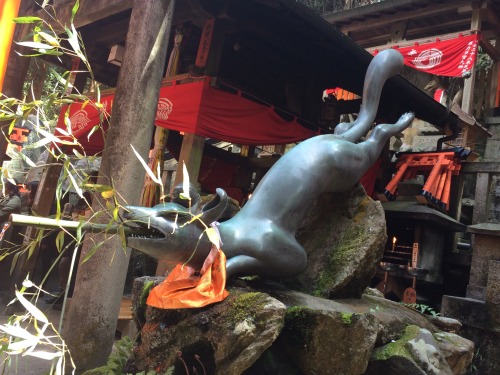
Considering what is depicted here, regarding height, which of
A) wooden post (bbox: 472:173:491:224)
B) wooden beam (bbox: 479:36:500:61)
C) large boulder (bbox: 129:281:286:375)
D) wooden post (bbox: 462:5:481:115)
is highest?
wooden beam (bbox: 479:36:500:61)

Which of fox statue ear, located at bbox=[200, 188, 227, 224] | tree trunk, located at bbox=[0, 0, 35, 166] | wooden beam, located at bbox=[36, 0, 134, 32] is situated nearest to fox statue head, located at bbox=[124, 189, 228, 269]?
fox statue ear, located at bbox=[200, 188, 227, 224]

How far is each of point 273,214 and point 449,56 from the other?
402 inches

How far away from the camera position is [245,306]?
252 centimetres

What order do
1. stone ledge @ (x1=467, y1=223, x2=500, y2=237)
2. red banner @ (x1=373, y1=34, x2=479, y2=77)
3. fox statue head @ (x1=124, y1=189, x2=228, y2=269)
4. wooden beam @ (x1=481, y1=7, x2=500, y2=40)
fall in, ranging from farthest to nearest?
wooden beam @ (x1=481, y1=7, x2=500, y2=40) < red banner @ (x1=373, y1=34, x2=479, y2=77) < stone ledge @ (x1=467, y1=223, x2=500, y2=237) < fox statue head @ (x1=124, y1=189, x2=228, y2=269)

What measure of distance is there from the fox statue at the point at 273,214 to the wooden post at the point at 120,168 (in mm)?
1684

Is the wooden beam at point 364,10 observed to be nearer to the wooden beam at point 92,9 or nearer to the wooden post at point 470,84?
the wooden post at point 470,84

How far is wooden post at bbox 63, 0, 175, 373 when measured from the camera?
4.40 meters

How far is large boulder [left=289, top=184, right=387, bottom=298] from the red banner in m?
8.80

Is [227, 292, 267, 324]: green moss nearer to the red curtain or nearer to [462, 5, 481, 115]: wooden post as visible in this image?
the red curtain

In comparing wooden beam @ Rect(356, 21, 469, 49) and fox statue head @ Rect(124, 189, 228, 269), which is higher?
wooden beam @ Rect(356, 21, 469, 49)

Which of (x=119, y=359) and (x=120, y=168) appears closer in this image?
(x=119, y=359)

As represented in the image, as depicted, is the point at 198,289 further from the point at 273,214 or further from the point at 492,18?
the point at 492,18

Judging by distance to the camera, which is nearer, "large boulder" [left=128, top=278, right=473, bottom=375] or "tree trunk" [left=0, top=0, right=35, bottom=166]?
"large boulder" [left=128, top=278, right=473, bottom=375]

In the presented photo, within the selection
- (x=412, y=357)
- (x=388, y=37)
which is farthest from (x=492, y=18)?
(x=412, y=357)
